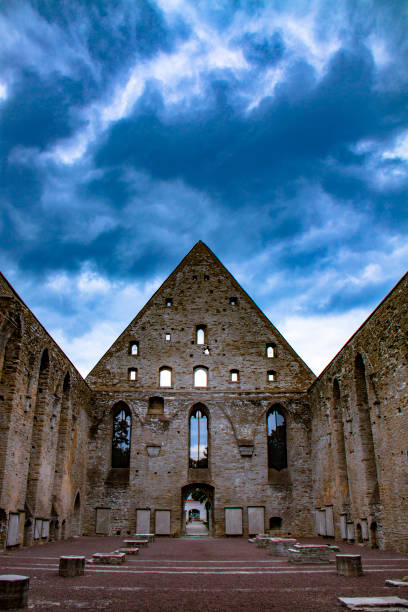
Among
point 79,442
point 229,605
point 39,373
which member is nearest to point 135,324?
point 79,442

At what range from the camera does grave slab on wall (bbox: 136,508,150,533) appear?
71.3ft

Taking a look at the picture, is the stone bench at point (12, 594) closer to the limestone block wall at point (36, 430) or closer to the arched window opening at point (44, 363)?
the limestone block wall at point (36, 430)

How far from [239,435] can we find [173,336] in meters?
5.85

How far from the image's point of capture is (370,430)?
16.8m

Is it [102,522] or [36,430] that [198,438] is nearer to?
[102,522]

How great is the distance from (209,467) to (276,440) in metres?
3.26

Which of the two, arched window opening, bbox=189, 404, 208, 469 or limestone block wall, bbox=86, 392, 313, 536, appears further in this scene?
arched window opening, bbox=189, 404, 208, 469

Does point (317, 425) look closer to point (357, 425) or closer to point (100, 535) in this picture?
point (357, 425)

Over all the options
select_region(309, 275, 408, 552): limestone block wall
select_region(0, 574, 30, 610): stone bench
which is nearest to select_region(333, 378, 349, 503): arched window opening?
select_region(309, 275, 408, 552): limestone block wall

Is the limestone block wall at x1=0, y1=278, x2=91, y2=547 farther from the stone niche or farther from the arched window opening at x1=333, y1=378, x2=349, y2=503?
the arched window opening at x1=333, y1=378, x2=349, y2=503

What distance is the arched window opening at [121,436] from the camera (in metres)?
23.2

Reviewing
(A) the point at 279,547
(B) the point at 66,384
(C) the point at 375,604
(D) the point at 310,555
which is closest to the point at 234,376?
(B) the point at 66,384

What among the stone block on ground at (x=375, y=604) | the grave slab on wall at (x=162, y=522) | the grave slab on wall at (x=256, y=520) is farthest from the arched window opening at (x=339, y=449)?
the stone block on ground at (x=375, y=604)

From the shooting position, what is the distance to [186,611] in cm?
574
